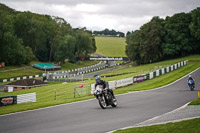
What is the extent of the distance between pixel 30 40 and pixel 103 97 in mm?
94493

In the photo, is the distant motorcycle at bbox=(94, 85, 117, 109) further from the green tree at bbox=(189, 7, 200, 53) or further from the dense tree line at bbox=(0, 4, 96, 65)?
the green tree at bbox=(189, 7, 200, 53)

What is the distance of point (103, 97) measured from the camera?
18.5 metres

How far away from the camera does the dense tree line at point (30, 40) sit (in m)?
89.5

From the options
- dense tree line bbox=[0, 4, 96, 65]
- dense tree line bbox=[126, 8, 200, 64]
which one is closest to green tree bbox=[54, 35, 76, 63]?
dense tree line bbox=[0, 4, 96, 65]

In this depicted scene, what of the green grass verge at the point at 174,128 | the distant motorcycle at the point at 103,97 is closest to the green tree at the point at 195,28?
the distant motorcycle at the point at 103,97

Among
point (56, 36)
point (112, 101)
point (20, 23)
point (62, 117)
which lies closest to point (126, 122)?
point (62, 117)

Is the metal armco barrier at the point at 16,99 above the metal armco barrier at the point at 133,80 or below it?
below

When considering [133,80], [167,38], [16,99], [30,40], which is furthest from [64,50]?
[16,99]

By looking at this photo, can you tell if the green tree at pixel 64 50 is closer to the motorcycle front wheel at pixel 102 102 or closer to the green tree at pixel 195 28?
the green tree at pixel 195 28

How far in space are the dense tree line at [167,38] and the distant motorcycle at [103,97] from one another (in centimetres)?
7768

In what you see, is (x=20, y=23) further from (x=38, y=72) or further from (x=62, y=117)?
(x=62, y=117)

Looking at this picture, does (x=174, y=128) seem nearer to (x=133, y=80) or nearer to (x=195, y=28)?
(x=133, y=80)

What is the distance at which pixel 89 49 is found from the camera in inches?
5320

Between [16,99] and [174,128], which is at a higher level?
[174,128]
